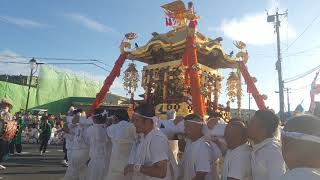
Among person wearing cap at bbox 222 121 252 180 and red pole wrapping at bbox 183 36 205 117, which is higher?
red pole wrapping at bbox 183 36 205 117

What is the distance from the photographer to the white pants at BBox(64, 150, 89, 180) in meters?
7.87

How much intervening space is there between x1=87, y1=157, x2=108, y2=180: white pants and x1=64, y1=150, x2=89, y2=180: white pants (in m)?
0.98

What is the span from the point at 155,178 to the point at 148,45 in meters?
7.41

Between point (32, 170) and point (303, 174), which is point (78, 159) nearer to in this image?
point (32, 170)

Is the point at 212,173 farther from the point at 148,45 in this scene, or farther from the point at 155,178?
the point at 148,45

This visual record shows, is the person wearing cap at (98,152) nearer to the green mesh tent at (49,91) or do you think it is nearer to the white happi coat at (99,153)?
the white happi coat at (99,153)

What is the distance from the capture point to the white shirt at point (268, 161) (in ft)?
10.2

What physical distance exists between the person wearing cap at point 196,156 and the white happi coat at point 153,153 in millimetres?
155

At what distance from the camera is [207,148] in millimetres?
4371

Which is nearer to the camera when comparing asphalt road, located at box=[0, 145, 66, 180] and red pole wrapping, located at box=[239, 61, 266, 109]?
asphalt road, located at box=[0, 145, 66, 180]

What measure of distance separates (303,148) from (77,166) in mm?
6512

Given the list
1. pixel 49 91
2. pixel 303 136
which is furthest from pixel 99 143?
pixel 49 91

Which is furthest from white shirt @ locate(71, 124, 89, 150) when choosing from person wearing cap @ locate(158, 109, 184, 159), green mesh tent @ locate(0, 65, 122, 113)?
green mesh tent @ locate(0, 65, 122, 113)

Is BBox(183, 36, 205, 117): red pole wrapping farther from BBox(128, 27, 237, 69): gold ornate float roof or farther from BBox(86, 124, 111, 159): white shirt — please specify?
BBox(86, 124, 111, 159): white shirt
